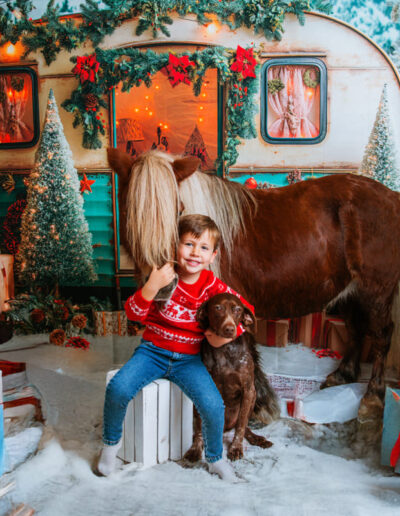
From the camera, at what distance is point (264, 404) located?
244cm

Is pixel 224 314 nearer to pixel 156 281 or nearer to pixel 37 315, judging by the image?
pixel 156 281

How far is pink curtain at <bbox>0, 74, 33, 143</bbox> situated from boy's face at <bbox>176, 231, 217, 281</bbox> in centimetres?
200

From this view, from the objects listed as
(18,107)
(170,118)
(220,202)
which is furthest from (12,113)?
(220,202)

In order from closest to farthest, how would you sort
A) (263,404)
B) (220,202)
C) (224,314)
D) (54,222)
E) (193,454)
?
(224,314) → (193,454) → (220,202) → (263,404) → (54,222)

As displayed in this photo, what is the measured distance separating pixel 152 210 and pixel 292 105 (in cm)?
144

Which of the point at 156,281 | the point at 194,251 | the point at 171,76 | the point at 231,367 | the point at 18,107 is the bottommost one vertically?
the point at 231,367

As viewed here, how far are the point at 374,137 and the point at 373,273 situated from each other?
88 cm

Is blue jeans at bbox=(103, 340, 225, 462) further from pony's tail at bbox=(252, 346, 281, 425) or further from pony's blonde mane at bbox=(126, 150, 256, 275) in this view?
pony's tail at bbox=(252, 346, 281, 425)

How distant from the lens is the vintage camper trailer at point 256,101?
271 cm

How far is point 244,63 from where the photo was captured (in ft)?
9.07

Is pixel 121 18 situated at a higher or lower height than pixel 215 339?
higher

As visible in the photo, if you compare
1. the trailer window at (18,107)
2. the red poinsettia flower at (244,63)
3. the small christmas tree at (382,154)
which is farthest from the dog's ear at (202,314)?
the trailer window at (18,107)

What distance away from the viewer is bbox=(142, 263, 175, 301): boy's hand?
71.0 inches

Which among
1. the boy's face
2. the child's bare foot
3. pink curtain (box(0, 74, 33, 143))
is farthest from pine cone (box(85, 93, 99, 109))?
the child's bare foot
